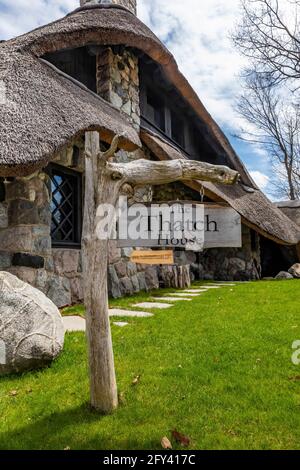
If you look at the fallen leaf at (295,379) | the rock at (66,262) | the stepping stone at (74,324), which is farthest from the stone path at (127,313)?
the fallen leaf at (295,379)

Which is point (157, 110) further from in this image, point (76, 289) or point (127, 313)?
point (127, 313)

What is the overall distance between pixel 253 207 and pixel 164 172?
7520 millimetres

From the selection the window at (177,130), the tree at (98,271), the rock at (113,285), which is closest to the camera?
the tree at (98,271)

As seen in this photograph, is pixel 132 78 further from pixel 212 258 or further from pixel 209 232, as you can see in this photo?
pixel 212 258

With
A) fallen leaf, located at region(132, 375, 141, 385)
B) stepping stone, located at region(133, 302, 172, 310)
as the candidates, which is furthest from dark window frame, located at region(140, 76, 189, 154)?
fallen leaf, located at region(132, 375, 141, 385)

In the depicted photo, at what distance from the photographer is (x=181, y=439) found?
1732 millimetres

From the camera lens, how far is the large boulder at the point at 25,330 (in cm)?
260

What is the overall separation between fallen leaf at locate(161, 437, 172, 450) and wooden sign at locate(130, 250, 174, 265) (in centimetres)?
495

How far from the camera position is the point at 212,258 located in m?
10.2

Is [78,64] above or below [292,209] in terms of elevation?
above

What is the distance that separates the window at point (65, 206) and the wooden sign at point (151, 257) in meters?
1.44

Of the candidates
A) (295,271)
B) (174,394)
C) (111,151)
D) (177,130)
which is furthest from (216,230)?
(111,151)

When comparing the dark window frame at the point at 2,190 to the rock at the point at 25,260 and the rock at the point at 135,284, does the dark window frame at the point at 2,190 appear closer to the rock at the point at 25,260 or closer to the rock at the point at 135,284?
the rock at the point at 25,260
